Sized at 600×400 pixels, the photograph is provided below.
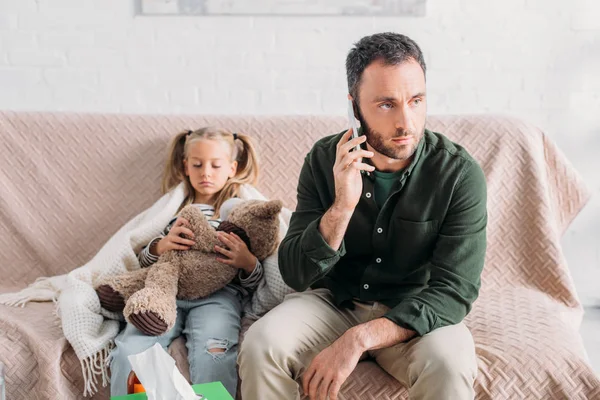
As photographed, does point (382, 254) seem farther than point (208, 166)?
No

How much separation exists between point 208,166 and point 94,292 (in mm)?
486

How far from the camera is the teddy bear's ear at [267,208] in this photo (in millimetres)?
1966

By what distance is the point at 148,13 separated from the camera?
8.75 feet

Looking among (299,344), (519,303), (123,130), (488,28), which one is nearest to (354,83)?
(299,344)

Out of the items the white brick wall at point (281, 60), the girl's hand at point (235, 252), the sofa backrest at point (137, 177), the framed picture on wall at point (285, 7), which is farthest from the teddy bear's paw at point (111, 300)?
the framed picture on wall at point (285, 7)

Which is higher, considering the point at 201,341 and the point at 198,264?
the point at 198,264

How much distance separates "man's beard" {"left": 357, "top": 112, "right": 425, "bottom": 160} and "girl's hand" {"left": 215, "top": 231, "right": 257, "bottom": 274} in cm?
48

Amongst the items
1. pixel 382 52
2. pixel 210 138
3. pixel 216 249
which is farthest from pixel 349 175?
pixel 210 138

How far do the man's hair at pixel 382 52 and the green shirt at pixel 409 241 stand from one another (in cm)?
22

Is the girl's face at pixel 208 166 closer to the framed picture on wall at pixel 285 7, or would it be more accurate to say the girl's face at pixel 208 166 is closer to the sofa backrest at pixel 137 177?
the sofa backrest at pixel 137 177

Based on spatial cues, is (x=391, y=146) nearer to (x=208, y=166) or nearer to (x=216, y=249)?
(x=216, y=249)

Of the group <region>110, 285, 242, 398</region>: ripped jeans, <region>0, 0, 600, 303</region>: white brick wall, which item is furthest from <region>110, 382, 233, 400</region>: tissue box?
<region>0, 0, 600, 303</region>: white brick wall

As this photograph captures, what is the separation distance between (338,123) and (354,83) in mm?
635

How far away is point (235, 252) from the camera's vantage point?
1.97m
